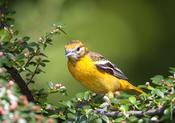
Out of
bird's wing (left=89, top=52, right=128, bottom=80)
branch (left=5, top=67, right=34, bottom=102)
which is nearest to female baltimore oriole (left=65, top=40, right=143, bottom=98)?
bird's wing (left=89, top=52, right=128, bottom=80)

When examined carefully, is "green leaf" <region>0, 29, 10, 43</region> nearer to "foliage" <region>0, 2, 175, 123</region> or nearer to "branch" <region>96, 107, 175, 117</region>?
"foliage" <region>0, 2, 175, 123</region>

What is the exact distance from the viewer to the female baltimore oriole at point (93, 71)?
13.6 ft

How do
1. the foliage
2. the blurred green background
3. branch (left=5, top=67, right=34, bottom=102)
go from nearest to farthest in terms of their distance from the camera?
the foliage
branch (left=5, top=67, right=34, bottom=102)
the blurred green background

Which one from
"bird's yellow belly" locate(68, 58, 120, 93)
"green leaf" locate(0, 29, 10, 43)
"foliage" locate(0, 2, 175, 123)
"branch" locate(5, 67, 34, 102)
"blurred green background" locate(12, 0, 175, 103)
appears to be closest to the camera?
"foliage" locate(0, 2, 175, 123)

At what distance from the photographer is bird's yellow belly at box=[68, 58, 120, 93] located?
413 centimetres

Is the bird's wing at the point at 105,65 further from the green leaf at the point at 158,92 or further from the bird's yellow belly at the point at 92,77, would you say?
the green leaf at the point at 158,92

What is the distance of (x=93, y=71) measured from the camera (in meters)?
4.19

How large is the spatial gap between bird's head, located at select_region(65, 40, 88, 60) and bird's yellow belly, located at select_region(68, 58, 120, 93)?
0.04m

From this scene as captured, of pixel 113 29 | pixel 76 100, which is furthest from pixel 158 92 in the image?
pixel 113 29

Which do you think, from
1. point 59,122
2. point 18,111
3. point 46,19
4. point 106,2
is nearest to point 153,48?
point 106,2

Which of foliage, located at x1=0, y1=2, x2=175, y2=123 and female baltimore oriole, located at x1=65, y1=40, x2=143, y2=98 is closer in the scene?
foliage, located at x1=0, y1=2, x2=175, y2=123

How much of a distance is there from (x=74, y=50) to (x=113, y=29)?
1506mm

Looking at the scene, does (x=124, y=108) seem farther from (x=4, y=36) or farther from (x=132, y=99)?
(x=4, y=36)

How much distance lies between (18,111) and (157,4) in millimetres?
3981
